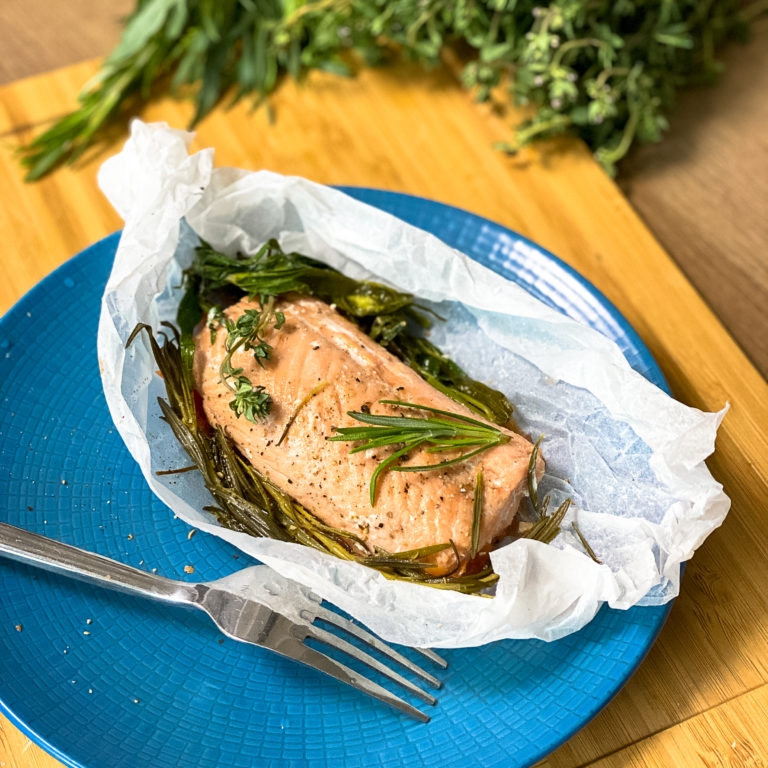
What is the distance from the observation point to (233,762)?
139 centimetres

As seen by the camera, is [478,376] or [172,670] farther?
[478,376]

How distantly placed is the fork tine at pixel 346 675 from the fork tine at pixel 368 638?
0.06 metres

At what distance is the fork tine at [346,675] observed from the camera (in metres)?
1.46

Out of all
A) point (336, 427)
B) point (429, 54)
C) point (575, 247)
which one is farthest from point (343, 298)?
point (429, 54)

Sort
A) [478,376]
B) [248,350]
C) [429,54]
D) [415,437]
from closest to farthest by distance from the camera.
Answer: [415,437] < [248,350] < [478,376] < [429,54]

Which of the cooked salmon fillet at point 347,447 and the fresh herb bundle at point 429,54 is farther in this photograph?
the fresh herb bundle at point 429,54

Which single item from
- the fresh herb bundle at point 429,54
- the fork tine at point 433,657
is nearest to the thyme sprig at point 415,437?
the fork tine at point 433,657

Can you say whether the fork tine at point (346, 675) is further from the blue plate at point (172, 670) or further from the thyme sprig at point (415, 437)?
the thyme sprig at point (415, 437)

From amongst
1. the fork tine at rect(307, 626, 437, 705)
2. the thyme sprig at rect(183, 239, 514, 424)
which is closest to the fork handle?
the fork tine at rect(307, 626, 437, 705)

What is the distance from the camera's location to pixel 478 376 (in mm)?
1941

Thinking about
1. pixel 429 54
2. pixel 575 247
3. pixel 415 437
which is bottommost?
pixel 575 247

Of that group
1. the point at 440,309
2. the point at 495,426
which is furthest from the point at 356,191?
the point at 495,426

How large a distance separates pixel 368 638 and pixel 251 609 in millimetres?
227

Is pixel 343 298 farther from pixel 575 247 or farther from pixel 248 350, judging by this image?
pixel 575 247
